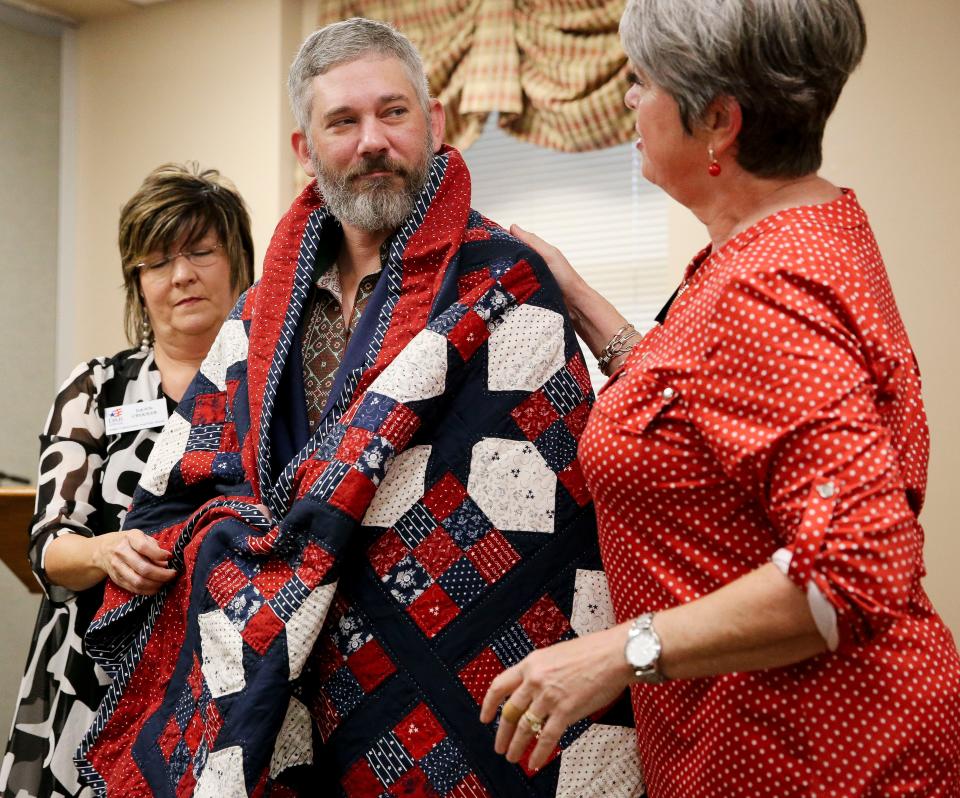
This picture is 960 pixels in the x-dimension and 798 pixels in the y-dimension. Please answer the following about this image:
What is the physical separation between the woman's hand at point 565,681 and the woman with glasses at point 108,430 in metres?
0.84

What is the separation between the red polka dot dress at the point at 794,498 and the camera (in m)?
0.99

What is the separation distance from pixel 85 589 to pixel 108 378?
Answer: 0.48 meters

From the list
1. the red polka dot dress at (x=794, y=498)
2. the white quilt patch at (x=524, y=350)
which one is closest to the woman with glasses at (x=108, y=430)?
the white quilt patch at (x=524, y=350)

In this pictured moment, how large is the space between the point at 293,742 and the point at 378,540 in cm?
29

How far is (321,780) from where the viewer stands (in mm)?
1479

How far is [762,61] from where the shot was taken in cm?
115

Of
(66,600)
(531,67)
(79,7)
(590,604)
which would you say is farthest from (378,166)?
(79,7)

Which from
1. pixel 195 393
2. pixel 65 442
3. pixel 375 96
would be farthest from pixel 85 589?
pixel 375 96

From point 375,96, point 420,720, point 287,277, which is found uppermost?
point 375,96

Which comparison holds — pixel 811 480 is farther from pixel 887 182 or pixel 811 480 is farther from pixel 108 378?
pixel 887 182

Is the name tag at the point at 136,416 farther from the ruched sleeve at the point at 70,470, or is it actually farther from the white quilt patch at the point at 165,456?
the white quilt patch at the point at 165,456

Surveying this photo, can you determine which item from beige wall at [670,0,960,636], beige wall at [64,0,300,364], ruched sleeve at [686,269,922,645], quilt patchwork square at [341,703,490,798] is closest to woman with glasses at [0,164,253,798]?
quilt patchwork square at [341,703,490,798]

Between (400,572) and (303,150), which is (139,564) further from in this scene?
(303,150)

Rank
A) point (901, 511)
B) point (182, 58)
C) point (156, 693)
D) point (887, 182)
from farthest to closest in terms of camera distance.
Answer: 1. point (182, 58)
2. point (887, 182)
3. point (156, 693)
4. point (901, 511)
